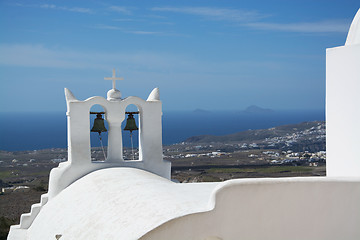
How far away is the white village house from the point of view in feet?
20.8

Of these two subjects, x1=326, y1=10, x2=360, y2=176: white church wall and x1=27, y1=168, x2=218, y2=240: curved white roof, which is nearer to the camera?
x1=27, y1=168, x2=218, y2=240: curved white roof

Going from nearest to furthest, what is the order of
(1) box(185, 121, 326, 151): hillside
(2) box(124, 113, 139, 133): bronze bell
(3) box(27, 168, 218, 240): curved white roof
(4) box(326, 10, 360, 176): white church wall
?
(3) box(27, 168, 218, 240): curved white roof < (4) box(326, 10, 360, 176): white church wall < (2) box(124, 113, 139, 133): bronze bell < (1) box(185, 121, 326, 151): hillside

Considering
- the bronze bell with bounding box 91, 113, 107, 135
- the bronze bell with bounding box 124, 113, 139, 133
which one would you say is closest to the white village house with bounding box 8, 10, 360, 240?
the bronze bell with bounding box 91, 113, 107, 135

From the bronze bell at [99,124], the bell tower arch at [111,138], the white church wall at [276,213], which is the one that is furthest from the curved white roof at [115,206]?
the bronze bell at [99,124]

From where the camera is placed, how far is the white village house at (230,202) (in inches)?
250

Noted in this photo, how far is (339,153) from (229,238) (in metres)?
2.58

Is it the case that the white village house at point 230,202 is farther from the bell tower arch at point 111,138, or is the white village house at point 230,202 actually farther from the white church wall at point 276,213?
the bell tower arch at point 111,138

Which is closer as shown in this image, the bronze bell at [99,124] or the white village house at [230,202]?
the white village house at [230,202]

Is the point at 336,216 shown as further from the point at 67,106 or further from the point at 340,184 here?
the point at 67,106

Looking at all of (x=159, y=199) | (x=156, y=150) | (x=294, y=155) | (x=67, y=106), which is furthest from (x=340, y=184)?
(x=294, y=155)

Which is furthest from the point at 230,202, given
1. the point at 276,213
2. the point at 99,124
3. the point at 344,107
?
the point at 99,124

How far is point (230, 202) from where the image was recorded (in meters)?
6.34

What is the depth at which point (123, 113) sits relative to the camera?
11719mm

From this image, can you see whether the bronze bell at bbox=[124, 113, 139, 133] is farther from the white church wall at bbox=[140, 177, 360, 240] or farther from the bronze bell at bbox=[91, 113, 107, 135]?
the white church wall at bbox=[140, 177, 360, 240]
